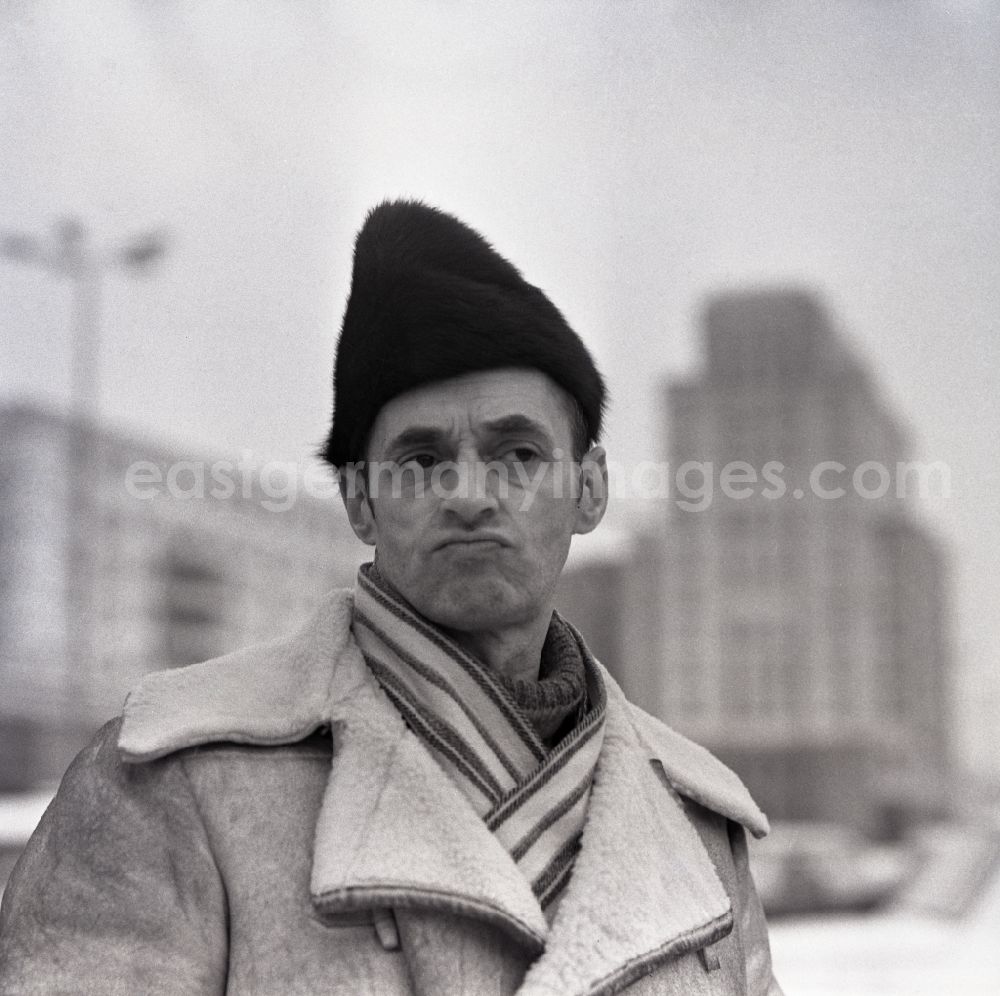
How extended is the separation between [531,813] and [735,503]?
21.7 feet

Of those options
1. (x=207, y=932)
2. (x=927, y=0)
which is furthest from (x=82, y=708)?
(x=207, y=932)

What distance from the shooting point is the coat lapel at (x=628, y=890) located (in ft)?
3.60

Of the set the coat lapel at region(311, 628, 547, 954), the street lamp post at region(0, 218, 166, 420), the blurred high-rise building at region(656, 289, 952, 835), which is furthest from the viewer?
the blurred high-rise building at region(656, 289, 952, 835)

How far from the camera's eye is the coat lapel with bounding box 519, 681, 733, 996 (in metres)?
1.10

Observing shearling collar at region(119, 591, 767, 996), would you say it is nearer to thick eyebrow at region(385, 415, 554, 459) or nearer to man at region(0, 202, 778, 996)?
man at region(0, 202, 778, 996)

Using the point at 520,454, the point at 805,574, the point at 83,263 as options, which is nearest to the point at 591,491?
the point at 520,454

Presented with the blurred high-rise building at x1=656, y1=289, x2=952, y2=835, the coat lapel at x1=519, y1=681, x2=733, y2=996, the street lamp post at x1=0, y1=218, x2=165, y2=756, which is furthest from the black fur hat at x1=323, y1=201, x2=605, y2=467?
the blurred high-rise building at x1=656, y1=289, x2=952, y2=835

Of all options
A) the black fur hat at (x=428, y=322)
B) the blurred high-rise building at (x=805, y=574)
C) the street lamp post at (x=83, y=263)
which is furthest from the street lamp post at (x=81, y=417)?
the black fur hat at (x=428, y=322)

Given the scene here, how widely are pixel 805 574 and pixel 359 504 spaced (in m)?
6.90

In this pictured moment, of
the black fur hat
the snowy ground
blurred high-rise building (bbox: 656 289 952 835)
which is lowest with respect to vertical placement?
the snowy ground

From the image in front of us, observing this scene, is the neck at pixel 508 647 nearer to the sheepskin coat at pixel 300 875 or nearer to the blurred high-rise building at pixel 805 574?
the sheepskin coat at pixel 300 875

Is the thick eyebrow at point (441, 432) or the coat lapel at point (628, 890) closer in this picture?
the coat lapel at point (628, 890)

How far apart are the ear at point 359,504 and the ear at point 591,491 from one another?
19 cm

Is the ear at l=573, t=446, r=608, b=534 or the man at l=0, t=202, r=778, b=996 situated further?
the ear at l=573, t=446, r=608, b=534
